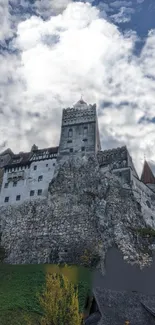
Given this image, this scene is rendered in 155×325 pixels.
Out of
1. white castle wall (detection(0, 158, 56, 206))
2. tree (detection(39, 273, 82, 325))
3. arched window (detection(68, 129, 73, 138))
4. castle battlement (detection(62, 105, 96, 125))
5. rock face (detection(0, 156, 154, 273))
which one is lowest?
tree (detection(39, 273, 82, 325))

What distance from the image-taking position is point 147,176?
Result: 224 feet

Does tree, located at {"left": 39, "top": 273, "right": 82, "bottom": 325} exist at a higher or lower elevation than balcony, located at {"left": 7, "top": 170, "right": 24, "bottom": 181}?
lower

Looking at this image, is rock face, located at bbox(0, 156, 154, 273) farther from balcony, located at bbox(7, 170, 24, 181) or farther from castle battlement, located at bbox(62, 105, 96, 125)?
castle battlement, located at bbox(62, 105, 96, 125)

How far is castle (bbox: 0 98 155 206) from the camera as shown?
2378 inches

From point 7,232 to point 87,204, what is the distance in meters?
14.1

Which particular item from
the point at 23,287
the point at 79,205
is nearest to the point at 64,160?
the point at 79,205

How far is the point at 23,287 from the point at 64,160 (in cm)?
2740

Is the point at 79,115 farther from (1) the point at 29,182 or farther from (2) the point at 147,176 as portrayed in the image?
(2) the point at 147,176

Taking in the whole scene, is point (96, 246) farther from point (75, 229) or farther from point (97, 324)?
point (97, 324)

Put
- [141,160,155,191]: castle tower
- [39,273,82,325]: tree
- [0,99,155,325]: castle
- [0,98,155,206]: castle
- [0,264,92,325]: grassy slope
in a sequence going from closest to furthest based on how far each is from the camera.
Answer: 1. [39,273,82,325]: tree
2. [0,264,92,325]: grassy slope
3. [0,99,155,325]: castle
4. [0,98,155,206]: castle
5. [141,160,155,191]: castle tower

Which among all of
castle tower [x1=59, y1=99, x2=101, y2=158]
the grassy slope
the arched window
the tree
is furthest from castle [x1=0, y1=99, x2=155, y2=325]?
the tree

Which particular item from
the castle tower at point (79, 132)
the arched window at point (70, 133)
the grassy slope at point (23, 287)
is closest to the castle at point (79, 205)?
the castle tower at point (79, 132)

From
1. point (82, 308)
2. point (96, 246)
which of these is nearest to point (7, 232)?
point (96, 246)

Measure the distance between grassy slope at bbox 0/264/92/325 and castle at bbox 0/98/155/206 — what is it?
1563 cm
